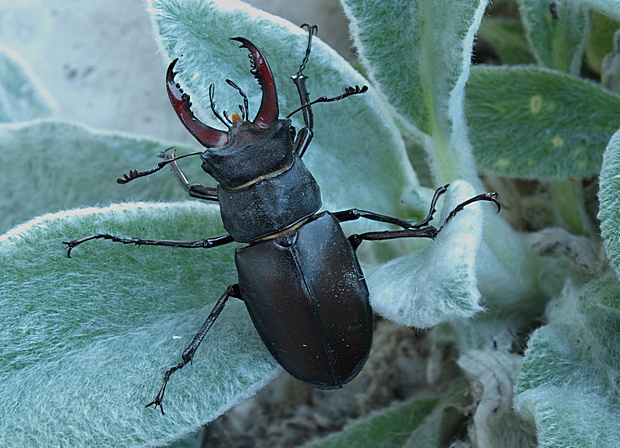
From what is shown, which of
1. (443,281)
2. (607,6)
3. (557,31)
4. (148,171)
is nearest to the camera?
(443,281)

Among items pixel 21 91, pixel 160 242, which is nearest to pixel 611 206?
pixel 160 242

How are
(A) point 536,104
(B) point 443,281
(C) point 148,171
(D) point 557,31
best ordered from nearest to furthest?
(B) point 443,281, (C) point 148,171, (A) point 536,104, (D) point 557,31

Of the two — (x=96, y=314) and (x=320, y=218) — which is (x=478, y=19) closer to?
(x=320, y=218)

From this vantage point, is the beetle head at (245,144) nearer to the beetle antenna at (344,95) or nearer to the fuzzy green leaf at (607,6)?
the beetle antenna at (344,95)

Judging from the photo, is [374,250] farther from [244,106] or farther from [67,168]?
[67,168]

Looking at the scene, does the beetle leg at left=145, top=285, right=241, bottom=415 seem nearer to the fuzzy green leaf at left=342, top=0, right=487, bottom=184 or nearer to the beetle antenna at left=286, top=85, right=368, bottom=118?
the beetle antenna at left=286, top=85, right=368, bottom=118

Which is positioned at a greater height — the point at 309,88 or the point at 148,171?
the point at 309,88
